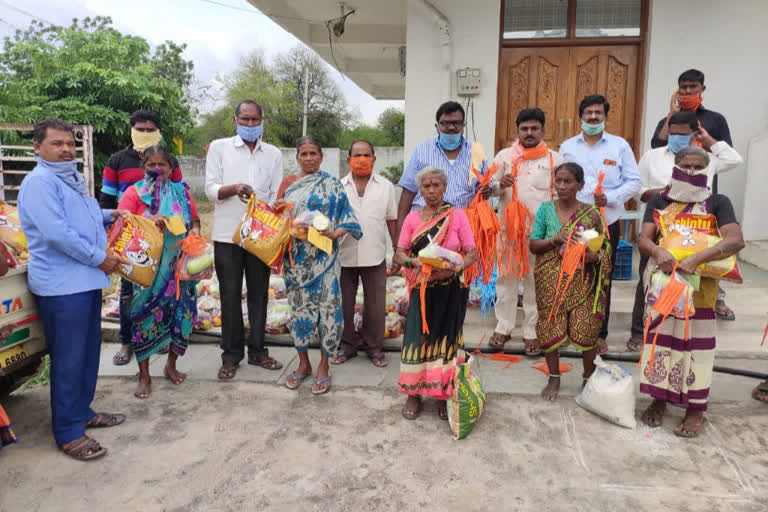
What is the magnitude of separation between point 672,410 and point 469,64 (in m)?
4.59

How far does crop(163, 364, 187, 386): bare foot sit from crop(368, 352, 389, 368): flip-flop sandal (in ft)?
4.94

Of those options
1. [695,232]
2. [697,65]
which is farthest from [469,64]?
[695,232]

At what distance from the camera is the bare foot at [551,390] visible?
3.78m

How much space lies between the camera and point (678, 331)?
10.9ft

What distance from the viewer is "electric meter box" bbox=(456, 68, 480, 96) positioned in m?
6.50

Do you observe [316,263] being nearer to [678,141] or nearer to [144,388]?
[144,388]

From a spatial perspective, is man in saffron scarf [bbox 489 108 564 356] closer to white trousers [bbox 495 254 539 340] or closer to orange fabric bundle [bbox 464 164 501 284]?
white trousers [bbox 495 254 539 340]

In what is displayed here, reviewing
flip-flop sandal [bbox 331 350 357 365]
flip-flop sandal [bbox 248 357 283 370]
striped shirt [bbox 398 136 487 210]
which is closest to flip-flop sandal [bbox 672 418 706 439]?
striped shirt [bbox 398 136 487 210]

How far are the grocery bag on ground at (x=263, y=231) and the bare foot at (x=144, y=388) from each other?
1.25 meters

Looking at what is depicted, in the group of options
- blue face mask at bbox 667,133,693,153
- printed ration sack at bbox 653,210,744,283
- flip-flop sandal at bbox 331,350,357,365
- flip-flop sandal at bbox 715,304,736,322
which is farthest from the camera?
flip-flop sandal at bbox 715,304,736,322

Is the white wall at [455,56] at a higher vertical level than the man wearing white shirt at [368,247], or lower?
higher

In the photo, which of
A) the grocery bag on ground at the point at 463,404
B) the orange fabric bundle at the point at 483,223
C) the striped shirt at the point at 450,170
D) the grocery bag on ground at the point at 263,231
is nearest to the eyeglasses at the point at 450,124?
the striped shirt at the point at 450,170

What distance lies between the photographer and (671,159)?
14.0ft

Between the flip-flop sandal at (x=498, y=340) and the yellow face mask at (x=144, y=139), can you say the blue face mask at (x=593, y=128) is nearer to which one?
the flip-flop sandal at (x=498, y=340)
